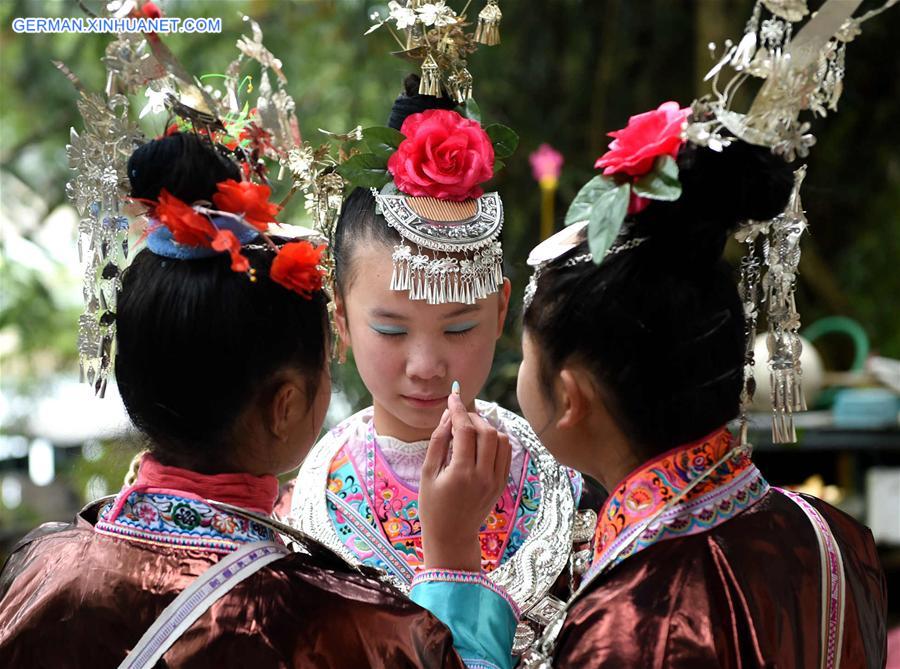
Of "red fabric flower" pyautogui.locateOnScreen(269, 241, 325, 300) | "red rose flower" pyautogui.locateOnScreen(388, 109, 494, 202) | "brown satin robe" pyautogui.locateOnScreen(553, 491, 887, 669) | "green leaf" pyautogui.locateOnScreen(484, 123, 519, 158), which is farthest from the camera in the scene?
"green leaf" pyautogui.locateOnScreen(484, 123, 519, 158)

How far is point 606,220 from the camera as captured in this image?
1464 millimetres

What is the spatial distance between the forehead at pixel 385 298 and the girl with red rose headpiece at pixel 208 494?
0.88 feet

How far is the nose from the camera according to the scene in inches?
74.3

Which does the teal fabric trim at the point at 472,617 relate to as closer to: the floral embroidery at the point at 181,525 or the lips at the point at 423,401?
the floral embroidery at the point at 181,525

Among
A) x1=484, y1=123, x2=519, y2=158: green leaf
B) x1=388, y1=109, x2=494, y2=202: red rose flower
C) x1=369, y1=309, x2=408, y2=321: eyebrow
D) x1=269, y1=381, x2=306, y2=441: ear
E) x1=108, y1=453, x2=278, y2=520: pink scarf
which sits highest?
x1=484, y1=123, x2=519, y2=158: green leaf

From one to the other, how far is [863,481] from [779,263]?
3.03 m

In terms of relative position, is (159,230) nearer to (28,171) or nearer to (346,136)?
(346,136)

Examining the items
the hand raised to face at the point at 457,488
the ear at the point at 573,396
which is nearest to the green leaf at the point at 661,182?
the ear at the point at 573,396

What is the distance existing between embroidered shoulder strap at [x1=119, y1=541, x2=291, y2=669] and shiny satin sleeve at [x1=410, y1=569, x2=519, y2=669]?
0.81 feet

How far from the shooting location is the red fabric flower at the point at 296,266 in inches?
60.4

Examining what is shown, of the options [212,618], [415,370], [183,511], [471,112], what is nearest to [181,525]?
[183,511]

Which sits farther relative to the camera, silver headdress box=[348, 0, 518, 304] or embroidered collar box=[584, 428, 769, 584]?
silver headdress box=[348, 0, 518, 304]

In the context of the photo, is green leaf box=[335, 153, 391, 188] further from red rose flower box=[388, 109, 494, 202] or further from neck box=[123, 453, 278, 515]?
neck box=[123, 453, 278, 515]

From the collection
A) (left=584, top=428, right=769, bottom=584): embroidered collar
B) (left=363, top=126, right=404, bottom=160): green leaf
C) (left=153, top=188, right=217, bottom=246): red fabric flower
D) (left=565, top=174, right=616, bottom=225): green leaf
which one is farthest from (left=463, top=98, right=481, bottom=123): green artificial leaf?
(left=584, top=428, right=769, bottom=584): embroidered collar
